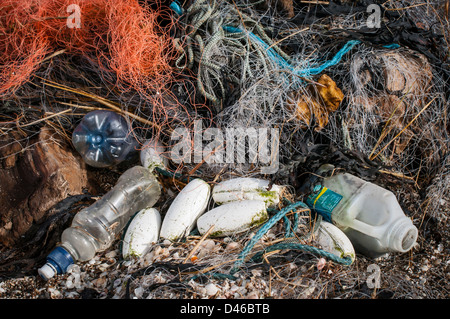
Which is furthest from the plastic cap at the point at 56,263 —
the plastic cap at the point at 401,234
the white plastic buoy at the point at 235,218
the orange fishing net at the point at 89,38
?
the plastic cap at the point at 401,234

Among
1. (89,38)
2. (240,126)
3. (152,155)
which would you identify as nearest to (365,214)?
(240,126)

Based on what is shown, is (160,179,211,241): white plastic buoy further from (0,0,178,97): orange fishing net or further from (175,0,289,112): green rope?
(0,0,178,97): orange fishing net

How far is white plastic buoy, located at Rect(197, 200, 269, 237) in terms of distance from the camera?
1988 mm

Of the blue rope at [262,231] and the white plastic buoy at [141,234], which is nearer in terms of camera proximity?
the blue rope at [262,231]

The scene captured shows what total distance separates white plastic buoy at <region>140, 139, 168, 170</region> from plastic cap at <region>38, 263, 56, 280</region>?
84 cm

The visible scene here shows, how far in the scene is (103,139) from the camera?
256 cm

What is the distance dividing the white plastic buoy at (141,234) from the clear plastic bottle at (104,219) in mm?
181

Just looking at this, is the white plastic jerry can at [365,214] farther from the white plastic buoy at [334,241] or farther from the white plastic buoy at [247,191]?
the white plastic buoy at [247,191]

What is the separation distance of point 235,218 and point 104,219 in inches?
31.6

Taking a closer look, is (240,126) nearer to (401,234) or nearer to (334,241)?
(334,241)

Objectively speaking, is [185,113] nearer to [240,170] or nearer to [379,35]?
[240,170]

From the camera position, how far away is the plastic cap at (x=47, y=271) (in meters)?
1.84

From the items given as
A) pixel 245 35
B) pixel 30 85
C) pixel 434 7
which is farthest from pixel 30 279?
pixel 434 7

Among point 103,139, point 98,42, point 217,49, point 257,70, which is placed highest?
point 98,42
